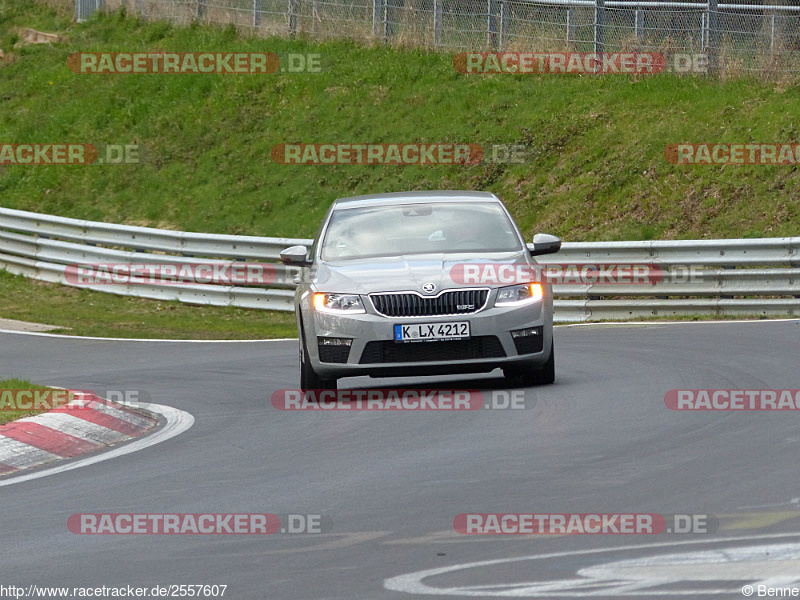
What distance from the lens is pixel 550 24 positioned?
1165 inches

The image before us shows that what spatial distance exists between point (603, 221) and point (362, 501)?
635 inches

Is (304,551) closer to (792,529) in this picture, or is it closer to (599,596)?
(599,596)

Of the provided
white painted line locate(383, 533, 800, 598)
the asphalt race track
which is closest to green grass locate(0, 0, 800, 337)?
the asphalt race track

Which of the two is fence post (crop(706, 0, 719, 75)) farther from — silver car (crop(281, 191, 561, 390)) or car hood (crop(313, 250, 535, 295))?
car hood (crop(313, 250, 535, 295))

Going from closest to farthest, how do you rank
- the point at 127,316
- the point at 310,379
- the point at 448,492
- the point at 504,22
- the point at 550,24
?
the point at 448,492
the point at 310,379
the point at 127,316
the point at 550,24
the point at 504,22

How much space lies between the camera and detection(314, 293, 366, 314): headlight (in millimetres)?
11250

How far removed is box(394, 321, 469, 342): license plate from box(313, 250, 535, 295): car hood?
0.25m

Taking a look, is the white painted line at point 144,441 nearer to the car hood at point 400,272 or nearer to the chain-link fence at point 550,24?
the car hood at point 400,272

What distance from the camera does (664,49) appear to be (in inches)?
1089

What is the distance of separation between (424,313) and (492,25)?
65.9 ft

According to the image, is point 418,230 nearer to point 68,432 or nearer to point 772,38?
point 68,432

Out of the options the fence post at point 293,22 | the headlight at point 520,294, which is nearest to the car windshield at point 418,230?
the headlight at point 520,294

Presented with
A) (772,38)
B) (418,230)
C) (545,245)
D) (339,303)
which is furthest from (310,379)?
(772,38)

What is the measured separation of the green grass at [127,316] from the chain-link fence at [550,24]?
9.73 m
